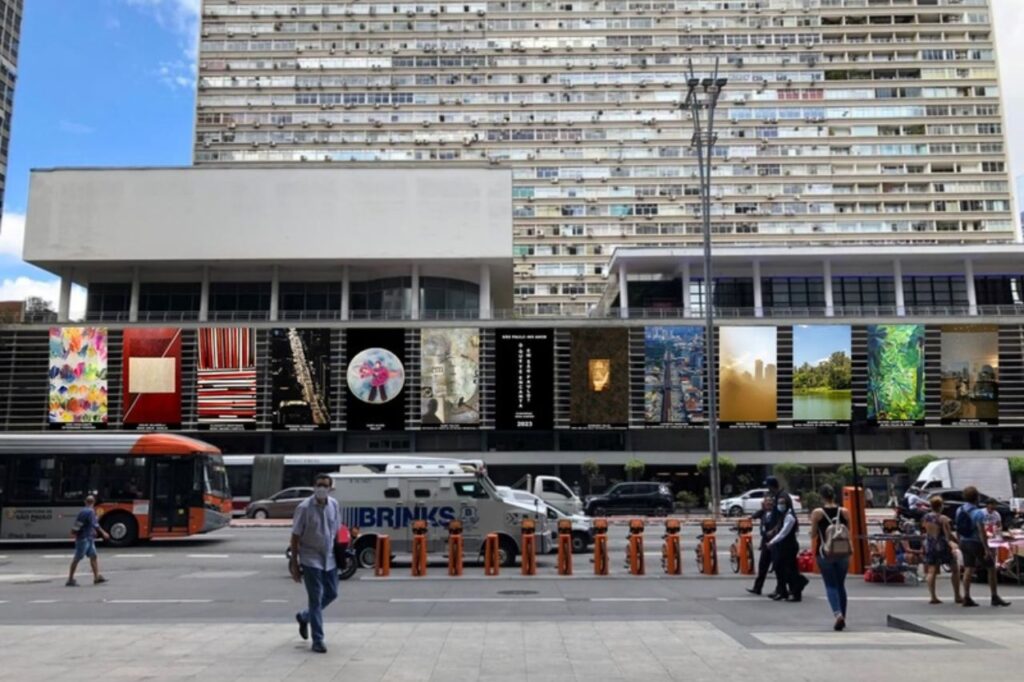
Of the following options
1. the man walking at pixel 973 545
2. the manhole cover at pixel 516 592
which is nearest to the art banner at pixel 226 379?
the manhole cover at pixel 516 592

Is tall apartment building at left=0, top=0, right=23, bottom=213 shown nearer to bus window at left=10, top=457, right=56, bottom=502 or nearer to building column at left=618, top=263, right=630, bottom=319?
building column at left=618, top=263, right=630, bottom=319

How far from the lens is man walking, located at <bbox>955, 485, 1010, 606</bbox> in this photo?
1255 centimetres

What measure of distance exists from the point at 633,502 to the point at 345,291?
2921cm

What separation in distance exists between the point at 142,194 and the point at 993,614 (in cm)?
5941

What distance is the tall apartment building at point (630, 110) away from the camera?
95562mm

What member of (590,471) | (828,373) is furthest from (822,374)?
(590,471)

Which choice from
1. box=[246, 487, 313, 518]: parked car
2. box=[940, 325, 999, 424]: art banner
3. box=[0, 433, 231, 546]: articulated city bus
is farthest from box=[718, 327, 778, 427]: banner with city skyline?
box=[0, 433, 231, 546]: articulated city bus

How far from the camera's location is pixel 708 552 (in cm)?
1719

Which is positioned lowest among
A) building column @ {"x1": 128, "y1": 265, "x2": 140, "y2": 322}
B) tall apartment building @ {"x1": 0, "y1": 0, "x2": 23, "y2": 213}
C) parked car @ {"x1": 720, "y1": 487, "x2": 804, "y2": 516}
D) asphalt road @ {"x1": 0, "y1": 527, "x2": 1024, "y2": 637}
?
parked car @ {"x1": 720, "y1": 487, "x2": 804, "y2": 516}

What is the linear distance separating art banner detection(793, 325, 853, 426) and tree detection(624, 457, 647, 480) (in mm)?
10861

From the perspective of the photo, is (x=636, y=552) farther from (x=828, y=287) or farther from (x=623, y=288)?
(x=828, y=287)

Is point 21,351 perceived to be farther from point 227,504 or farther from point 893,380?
point 893,380

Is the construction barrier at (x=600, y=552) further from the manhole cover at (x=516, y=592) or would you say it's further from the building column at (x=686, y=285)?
the building column at (x=686, y=285)

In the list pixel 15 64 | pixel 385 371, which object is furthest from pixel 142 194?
pixel 15 64
